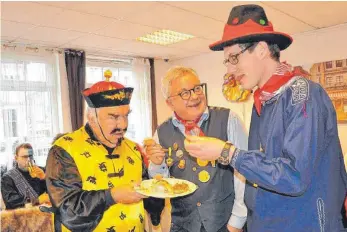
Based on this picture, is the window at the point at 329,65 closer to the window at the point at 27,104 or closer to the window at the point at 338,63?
the window at the point at 338,63

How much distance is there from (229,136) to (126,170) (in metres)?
0.63

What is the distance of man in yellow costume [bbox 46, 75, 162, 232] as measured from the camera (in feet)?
5.43

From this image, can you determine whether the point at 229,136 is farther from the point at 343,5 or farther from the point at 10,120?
the point at 10,120

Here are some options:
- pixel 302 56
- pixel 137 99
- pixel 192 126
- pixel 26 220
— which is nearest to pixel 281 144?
pixel 192 126

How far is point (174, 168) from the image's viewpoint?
2086 mm

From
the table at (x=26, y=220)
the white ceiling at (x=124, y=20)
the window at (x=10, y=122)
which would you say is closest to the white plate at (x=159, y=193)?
the table at (x=26, y=220)

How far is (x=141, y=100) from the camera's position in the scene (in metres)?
6.84

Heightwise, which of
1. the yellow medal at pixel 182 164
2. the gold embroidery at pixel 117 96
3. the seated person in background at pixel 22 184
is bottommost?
the seated person in background at pixel 22 184

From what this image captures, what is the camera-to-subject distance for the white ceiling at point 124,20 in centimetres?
362

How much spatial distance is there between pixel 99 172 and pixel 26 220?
2190mm

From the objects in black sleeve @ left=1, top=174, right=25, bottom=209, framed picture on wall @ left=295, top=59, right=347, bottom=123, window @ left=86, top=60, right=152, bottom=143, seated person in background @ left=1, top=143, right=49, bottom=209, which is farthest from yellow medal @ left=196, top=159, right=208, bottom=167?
window @ left=86, top=60, right=152, bottom=143

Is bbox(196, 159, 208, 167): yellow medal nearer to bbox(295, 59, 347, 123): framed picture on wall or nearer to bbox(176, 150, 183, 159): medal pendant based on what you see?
bbox(176, 150, 183, 159): medal pendant

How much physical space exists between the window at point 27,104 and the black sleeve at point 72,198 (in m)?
3.62

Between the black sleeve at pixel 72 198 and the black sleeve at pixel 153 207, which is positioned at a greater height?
the black sleeve at pixel 72 198
